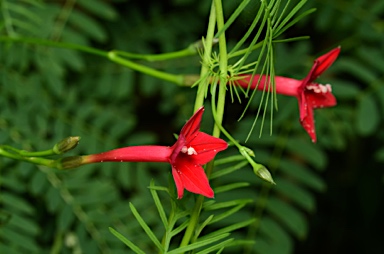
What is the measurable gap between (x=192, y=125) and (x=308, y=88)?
0.21m

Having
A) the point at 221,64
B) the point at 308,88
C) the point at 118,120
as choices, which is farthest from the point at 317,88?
the point at 118,120

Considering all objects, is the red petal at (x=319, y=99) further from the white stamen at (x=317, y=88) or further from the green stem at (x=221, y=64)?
the green stem at (x=221, y=64)

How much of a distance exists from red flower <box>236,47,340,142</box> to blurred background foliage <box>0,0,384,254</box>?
1.34 feet

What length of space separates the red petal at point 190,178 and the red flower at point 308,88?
0.10 meters

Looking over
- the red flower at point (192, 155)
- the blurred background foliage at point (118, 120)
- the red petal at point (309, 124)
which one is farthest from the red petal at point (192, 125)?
the blurred background foliage at point (118, 120)

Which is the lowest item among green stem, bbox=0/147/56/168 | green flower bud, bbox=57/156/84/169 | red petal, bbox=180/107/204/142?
green stem, bbox=0/147/56/168

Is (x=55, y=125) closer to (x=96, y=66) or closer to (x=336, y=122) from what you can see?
(x=96, y=66)

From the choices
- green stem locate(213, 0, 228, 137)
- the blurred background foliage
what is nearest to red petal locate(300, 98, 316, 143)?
green stem locate(213, 0, 228, 137)

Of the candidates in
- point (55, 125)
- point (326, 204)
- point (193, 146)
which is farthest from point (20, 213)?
point (326, 204)

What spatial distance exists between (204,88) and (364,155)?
1599mm

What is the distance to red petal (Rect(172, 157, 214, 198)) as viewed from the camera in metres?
0.57

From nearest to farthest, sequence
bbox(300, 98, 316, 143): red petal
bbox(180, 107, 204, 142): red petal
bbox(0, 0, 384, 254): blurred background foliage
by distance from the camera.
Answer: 1. bbox(180, 107, 204, 142): red petal
2. bbox(300, 98, 316, 143): red petal
3. bbox(0, 0, 384, 254): blurred background foliage

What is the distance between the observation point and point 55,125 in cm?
137

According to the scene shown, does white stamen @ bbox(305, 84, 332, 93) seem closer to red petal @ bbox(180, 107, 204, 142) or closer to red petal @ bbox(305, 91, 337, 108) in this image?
red petal @ bbox(305, 91, 337, 108)
